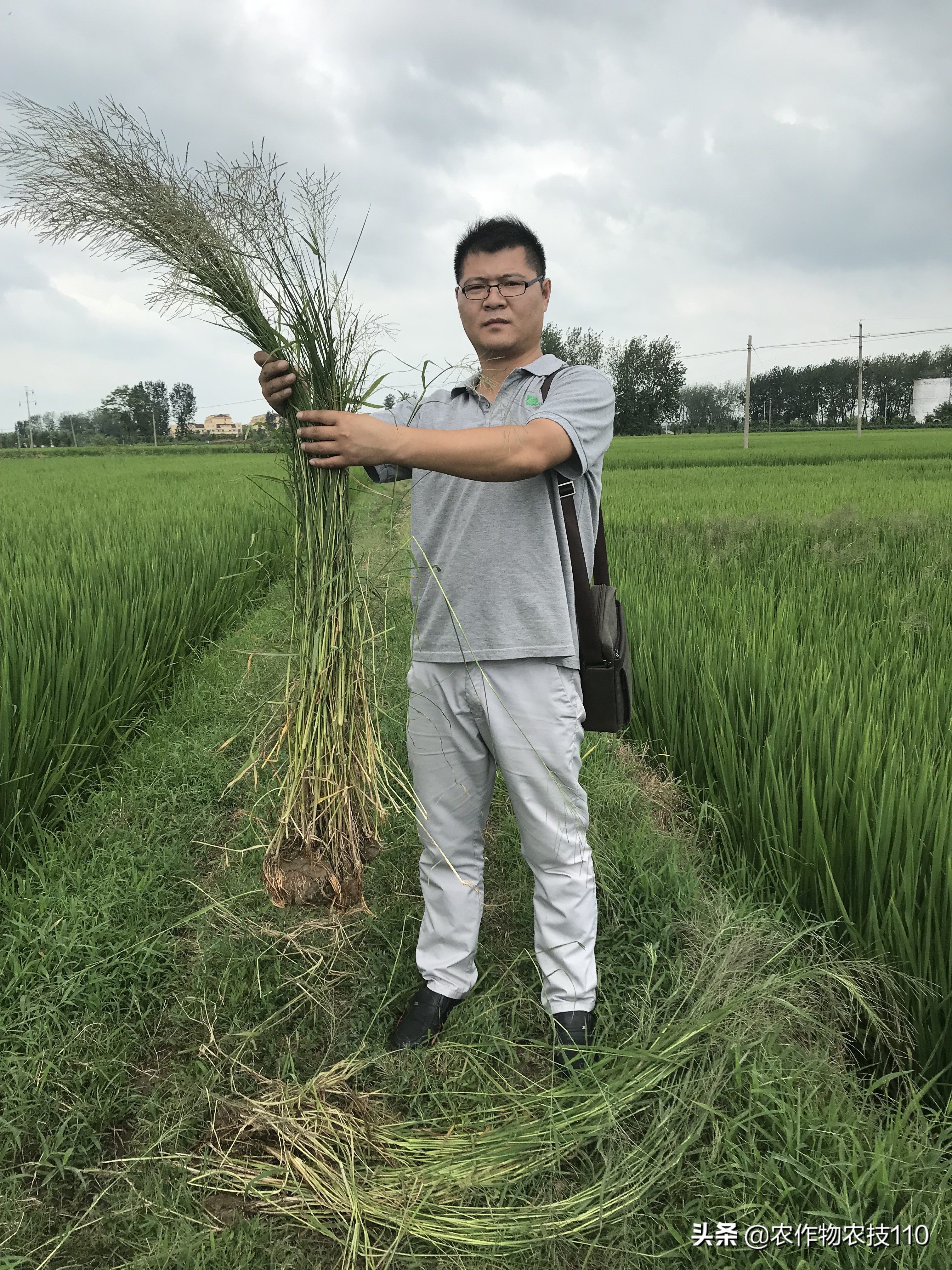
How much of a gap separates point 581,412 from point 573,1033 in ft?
4.12

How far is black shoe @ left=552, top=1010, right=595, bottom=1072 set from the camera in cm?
159

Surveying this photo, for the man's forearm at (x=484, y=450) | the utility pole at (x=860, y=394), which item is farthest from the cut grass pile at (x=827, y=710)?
the utility pole at (x=860, y=394)

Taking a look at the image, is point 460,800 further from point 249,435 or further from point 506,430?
point 249,435

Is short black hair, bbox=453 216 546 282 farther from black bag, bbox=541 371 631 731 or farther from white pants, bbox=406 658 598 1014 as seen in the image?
white pants, bbox=406 658 598 1014

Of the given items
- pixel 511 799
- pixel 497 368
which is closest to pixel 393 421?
pixel 497 368

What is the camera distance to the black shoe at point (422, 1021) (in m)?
1.71

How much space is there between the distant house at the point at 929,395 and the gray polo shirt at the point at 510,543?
60.1 m

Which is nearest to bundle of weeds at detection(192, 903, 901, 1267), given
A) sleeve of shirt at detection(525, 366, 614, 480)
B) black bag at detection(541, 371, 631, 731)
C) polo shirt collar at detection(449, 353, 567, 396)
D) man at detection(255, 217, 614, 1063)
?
man at detection(255, 217, 614, 1063)

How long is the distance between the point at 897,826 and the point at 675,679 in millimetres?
1286

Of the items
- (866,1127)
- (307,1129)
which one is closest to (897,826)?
(866,1127)

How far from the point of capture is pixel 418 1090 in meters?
1.61

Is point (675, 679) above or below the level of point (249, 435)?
below

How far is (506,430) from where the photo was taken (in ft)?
4.53

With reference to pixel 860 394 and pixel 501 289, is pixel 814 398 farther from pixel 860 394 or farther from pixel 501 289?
pixel 501 289
